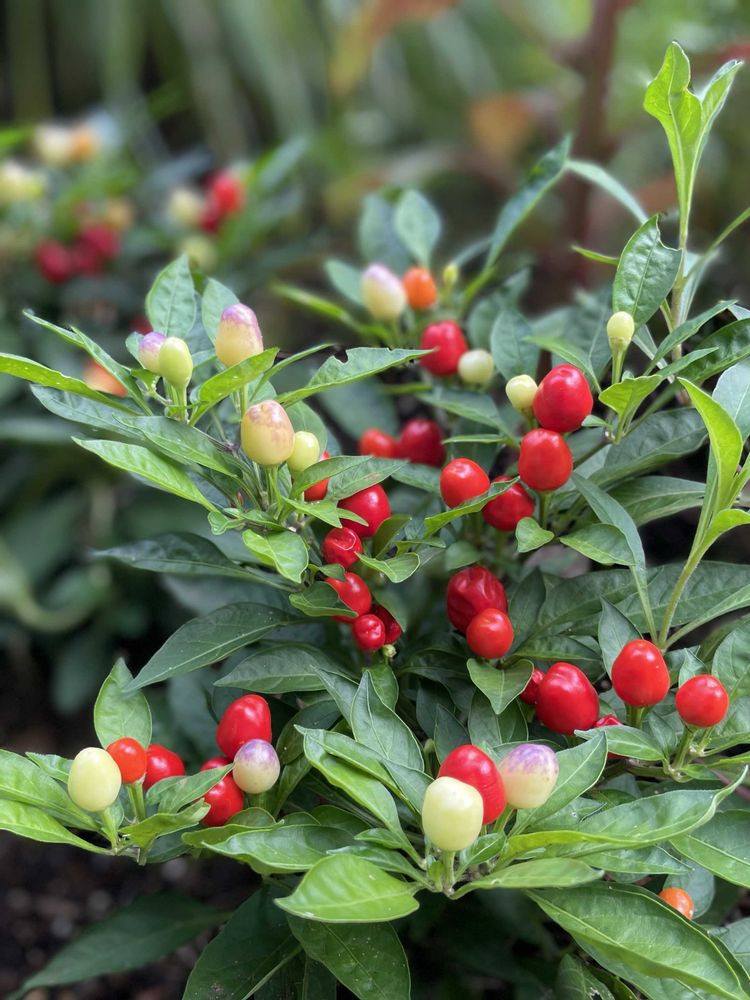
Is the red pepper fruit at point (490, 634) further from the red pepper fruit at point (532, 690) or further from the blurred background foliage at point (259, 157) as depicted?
the blurred background foliage at point (259, 157)

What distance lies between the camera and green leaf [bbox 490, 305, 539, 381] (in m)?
0.64

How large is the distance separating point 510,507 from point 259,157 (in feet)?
4.15

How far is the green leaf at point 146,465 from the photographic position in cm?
47

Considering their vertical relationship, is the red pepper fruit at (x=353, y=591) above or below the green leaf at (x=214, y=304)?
below

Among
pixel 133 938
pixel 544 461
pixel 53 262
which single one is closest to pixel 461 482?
pixel 544 461

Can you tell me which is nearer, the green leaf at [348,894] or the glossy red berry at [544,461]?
the green leaf at [348,894]

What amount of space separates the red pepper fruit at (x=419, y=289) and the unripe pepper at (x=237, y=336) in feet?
0.76

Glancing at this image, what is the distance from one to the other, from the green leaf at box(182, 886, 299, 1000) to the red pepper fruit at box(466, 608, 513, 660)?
8.1 inches

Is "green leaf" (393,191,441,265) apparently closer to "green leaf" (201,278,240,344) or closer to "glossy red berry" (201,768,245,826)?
"green leaf" (201,278,240,344)

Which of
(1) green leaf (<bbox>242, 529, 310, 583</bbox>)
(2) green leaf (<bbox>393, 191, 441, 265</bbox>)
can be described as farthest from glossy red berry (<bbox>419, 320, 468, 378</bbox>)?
(1) green leaf (<bbox>242, 529, 310, 583</bbox>)

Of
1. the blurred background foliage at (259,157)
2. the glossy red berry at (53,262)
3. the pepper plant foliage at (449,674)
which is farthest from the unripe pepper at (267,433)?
the glossy red berry at (53,262)

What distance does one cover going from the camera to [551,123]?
64.5 inches

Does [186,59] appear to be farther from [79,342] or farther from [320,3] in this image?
[79,342]

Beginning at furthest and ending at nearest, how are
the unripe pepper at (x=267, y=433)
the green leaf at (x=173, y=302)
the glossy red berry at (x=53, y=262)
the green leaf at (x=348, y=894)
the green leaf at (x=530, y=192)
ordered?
1. the glossy red berry at (x=53, y=262)
2. the green leaf at (x=530, y=192)
3. the green leaf at (x=173, y=302)
4. the unripe pepper at (x=267, y=433)
5. the green leaf at (x=348, y=894)
